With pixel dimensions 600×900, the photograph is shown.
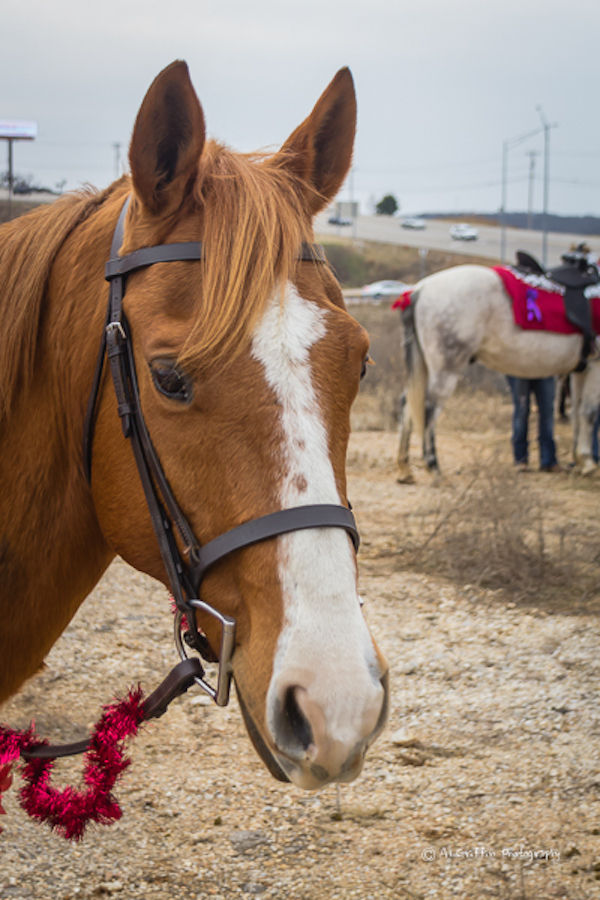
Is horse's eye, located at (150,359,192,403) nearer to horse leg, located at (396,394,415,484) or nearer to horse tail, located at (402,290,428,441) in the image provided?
horse leg, located at (396,394,415,484)

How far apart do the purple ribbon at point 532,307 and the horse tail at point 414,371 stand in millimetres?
1259

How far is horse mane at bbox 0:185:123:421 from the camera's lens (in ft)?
5.90

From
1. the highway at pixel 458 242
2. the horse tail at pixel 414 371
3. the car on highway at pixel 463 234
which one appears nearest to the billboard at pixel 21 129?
the horse tail at pixel 414 371

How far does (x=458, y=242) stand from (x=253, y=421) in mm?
48921

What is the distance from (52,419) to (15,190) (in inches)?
191

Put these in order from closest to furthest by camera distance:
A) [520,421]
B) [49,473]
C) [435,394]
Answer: [49,473] < [435,394] < [520,421]

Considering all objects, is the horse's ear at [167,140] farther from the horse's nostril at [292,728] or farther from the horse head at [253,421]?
the horse's nostril at [292,728]

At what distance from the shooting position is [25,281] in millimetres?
1834

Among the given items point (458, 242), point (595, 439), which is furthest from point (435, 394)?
point (458, 242)

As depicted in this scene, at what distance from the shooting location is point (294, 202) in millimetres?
1727

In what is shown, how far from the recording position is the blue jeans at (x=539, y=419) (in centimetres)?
927

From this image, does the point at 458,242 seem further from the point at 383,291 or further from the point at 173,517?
the point at 173,517

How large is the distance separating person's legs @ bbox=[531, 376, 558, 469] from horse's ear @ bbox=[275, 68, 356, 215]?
25.7ft

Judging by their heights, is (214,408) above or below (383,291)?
below
